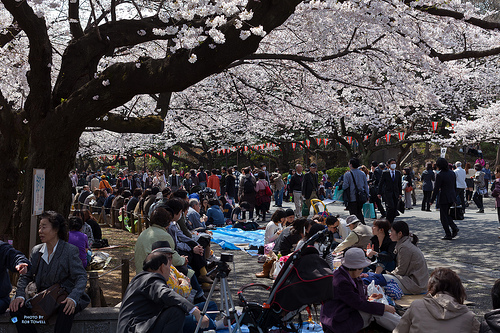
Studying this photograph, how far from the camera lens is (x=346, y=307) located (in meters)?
4.65

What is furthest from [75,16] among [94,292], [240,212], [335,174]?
[335,174]

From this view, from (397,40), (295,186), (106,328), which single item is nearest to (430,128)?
(295,186)

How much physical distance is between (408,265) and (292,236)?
2.02m

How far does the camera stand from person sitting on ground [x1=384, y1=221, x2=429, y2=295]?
6230 millimetres

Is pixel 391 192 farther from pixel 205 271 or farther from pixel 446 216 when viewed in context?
pixel 205 271

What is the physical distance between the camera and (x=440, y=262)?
9.03m

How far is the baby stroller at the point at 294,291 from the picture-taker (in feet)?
15.3

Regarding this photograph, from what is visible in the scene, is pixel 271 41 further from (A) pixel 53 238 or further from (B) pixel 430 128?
(B) pixel 430 128

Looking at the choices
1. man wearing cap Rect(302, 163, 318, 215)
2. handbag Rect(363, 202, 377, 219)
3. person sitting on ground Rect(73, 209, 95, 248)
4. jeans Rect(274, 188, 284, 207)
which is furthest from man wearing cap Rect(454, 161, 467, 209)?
person sitting on ground Rect(73, 209, 95, 248)

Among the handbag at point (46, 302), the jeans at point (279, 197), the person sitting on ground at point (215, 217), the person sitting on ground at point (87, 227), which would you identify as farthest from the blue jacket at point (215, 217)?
the handbag at point (46, 302)

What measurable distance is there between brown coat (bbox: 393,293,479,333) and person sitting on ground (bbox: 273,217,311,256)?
3858 millimetres

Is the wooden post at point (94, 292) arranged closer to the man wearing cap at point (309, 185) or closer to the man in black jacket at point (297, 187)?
the man wearing cap at point (309, 185)

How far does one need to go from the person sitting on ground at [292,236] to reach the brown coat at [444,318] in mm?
3858

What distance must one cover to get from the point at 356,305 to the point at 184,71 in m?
3.52
